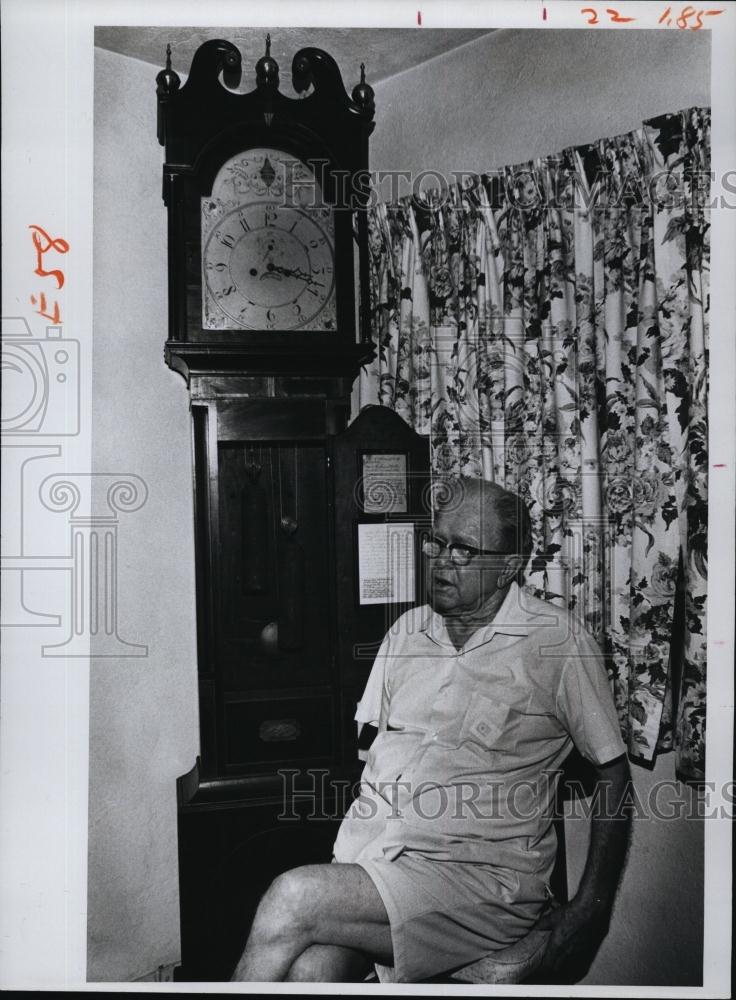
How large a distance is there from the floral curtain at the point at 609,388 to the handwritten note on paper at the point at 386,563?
147mm

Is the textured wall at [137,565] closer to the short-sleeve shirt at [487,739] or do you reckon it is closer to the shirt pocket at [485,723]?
the short-sleeve shirt at [487,739]

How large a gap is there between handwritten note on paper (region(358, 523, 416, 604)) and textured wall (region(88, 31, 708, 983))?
1.04 ft

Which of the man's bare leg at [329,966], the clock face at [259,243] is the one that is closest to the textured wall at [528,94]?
the clock face at [259,243]

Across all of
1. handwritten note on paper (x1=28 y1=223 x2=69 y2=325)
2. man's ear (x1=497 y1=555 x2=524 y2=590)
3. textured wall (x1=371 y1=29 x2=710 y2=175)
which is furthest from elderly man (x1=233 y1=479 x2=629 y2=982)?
handwritten note on paper (x1=28 y1=223 x2=69 y2=325)

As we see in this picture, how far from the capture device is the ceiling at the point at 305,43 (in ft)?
4.42

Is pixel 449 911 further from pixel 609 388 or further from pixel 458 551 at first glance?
pixel 609 388

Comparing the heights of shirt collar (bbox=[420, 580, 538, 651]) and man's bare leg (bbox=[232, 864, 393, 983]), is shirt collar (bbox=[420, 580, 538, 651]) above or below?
above

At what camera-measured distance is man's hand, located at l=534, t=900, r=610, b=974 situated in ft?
4.27

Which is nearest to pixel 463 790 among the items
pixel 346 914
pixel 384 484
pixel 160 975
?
pixel 346 914

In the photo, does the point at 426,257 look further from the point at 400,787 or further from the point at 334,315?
the point at 400,787

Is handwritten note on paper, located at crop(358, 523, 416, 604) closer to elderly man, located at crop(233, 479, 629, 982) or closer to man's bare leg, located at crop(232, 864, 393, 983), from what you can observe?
elderly man, located at crop(233, 479, 629, 982)

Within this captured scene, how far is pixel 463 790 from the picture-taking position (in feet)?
4.31

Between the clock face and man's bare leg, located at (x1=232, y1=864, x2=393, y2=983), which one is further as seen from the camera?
the clock face

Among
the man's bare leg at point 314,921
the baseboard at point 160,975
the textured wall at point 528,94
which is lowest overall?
the baseboard at point 160,975
